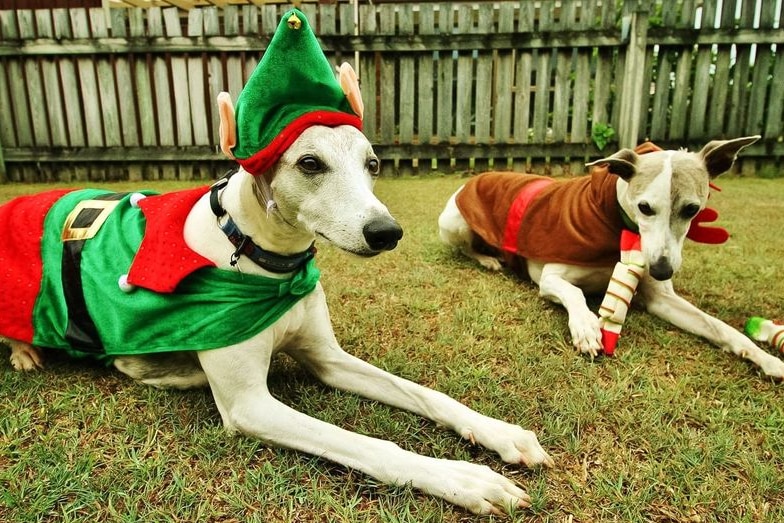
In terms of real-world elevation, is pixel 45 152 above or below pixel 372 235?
below

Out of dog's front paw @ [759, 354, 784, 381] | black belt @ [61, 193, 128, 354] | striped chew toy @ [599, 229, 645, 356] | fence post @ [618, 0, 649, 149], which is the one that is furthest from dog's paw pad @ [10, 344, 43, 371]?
fence post @ [618, 0, 649, 149]

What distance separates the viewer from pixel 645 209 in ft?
8.29

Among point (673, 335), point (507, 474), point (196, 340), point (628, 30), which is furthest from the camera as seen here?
point (628, 30)

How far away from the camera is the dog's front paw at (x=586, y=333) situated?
2.42 metres

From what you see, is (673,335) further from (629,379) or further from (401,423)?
(401,423)

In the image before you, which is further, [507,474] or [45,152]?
[45,152]

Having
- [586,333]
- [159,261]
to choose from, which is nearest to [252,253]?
[159,261]

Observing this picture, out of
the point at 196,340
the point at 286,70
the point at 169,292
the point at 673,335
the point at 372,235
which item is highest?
the point at 286,70

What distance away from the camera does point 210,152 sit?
24.0 ft

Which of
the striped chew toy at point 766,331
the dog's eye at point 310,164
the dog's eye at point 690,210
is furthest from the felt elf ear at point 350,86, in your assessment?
the striped chew toy at point 766,331

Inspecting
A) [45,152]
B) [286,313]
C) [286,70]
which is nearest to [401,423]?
[286,313]

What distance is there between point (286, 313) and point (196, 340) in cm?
30

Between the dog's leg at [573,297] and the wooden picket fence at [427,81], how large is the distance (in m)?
4.46

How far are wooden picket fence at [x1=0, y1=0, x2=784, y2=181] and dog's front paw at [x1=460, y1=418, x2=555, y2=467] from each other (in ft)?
19.5
